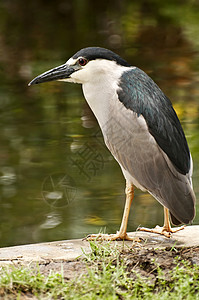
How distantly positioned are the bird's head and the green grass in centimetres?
156

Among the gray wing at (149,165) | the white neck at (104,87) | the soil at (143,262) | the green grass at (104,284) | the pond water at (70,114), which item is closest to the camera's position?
the green grass at (104,284)

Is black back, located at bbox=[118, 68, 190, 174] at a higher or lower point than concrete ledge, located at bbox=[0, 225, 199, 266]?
higher

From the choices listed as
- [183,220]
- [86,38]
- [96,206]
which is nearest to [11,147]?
[96,206]

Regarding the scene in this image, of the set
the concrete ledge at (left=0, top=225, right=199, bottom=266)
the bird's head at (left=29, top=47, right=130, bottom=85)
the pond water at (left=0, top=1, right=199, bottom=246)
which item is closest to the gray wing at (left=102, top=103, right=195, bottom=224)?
the concrete ledge at (left=0, top=225, right=199, bottom=266)

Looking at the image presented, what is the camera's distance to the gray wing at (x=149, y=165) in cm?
430

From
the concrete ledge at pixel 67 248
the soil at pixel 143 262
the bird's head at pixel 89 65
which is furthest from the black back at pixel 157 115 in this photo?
the soil at pixel 143 262

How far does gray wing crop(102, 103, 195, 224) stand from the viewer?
14.1 ft

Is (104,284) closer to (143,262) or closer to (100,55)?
(143,262)

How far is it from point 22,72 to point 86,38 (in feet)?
9.28

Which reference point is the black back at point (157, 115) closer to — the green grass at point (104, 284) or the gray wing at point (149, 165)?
the gray wing at point (149, 165)

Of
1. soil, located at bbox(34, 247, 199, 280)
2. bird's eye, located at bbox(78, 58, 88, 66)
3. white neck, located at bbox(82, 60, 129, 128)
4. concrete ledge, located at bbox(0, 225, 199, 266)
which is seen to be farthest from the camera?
bird's eye, located at bbox(78, 58, 88, 66)

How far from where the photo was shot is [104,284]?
3.43 metres

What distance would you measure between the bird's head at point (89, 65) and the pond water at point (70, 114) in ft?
6.17

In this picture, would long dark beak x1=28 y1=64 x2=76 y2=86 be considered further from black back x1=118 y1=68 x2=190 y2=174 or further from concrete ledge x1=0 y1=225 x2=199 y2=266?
concrete ledge x1=0 y1=225 x2=199 y2=266
